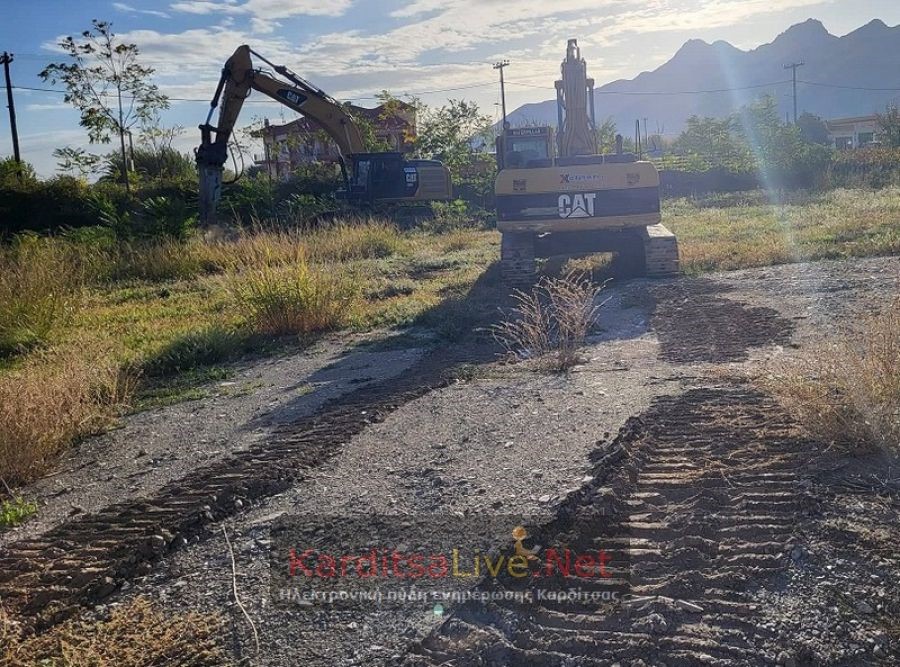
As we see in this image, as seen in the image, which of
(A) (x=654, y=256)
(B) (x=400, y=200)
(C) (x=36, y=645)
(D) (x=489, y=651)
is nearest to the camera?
(D) (x=489, y=651)

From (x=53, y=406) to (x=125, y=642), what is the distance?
3.17m

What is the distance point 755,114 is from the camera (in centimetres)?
3666

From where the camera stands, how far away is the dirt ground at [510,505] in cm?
294

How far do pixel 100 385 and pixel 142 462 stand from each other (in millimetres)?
1482

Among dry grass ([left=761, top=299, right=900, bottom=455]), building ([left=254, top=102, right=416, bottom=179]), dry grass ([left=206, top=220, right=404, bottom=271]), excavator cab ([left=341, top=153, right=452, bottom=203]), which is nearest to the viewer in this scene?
dry grass ([left=761, top=299, right=900, bottom=455])

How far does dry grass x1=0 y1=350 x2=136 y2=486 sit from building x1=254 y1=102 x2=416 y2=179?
100 feet

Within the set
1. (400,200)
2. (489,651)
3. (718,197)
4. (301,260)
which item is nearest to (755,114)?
(718,197)

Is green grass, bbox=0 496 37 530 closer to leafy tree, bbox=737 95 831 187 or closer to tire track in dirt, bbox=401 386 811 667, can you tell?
tire track in dirt, bbox=401 386 811 667

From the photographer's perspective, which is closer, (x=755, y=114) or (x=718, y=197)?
(x=718, y=197)

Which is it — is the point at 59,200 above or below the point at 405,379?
above

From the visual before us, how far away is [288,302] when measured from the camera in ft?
30.8

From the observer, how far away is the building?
3875cm

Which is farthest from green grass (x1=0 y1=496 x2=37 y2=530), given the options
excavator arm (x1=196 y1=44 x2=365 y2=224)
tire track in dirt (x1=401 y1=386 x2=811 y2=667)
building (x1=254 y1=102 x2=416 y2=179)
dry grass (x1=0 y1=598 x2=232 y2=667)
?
building (x1=254 y1=102 x2=416 y2=179)

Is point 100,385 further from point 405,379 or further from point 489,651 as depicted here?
point 489,651
